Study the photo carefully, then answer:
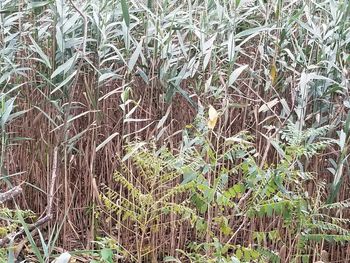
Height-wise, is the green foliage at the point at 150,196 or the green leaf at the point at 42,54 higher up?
the green leaf at the point at 42,54

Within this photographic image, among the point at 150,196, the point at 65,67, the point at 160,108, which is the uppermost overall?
the point at 65,67

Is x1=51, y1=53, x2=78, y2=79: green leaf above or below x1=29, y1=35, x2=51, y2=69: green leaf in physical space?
below

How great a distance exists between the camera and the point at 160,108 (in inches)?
76.9

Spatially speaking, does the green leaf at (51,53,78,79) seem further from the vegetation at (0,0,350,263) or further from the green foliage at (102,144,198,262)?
the green foliage at (102,144,198,262)

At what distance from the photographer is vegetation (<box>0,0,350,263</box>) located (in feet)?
5.96

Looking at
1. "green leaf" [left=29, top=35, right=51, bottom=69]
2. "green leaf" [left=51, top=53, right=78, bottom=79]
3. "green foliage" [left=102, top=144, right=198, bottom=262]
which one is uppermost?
"green leaf" [left=29, top=35, right=51, bottom=69]

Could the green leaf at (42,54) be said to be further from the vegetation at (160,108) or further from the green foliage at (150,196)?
the green foliage at (150,196)

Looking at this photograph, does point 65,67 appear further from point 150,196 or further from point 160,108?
point 150,196

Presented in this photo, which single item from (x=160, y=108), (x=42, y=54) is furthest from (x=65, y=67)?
(x=160, y=108)

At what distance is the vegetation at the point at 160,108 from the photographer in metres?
1.82

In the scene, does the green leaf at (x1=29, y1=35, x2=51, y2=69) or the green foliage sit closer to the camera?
the green foliage

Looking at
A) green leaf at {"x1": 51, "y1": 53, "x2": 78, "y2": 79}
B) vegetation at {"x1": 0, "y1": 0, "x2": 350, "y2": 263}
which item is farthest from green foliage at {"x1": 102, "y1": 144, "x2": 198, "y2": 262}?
green leaf at {"x1": 51, "y1": 53, "x2": 78, "y2": 79}

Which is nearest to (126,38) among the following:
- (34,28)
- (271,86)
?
(34,28)

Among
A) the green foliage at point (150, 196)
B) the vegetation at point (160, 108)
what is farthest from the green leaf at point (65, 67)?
the green foliage at point (150, 196)
